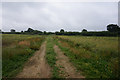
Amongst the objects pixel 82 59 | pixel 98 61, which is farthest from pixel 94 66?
pixel 82 59

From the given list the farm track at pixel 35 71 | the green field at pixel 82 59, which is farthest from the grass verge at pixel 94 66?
the farm track at pixel 35 71

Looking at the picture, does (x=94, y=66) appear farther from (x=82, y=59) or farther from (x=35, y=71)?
(x=35, y=71)

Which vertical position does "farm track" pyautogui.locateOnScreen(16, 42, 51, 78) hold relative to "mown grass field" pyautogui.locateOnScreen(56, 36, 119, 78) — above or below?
below

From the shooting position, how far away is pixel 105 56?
19.0 ft

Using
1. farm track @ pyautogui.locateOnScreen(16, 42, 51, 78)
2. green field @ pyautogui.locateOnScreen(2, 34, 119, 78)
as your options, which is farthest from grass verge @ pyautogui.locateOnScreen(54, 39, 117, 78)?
farm track @ pyautogui.locateOnScreen(16, 42, 51, 78)

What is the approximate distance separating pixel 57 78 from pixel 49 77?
45 centimetres

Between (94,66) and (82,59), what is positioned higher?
(82,59)

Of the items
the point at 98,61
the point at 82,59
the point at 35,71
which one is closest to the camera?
the point at 35,71

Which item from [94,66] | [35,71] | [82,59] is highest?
[82,59]

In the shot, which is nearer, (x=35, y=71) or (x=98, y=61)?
(x=35, y=71)

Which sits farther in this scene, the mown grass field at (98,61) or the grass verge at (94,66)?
the mown grass field at (98,61)

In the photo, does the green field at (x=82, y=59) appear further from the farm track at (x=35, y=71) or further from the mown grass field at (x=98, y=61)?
the farm track at (x=35, y=71)

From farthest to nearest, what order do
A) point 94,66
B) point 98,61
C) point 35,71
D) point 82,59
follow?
point 82,59 < point 98,61 < point 94,66 < point 35,71

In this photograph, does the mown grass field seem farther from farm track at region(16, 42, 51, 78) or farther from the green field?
farm track at region(16, 42, 51, 78)
